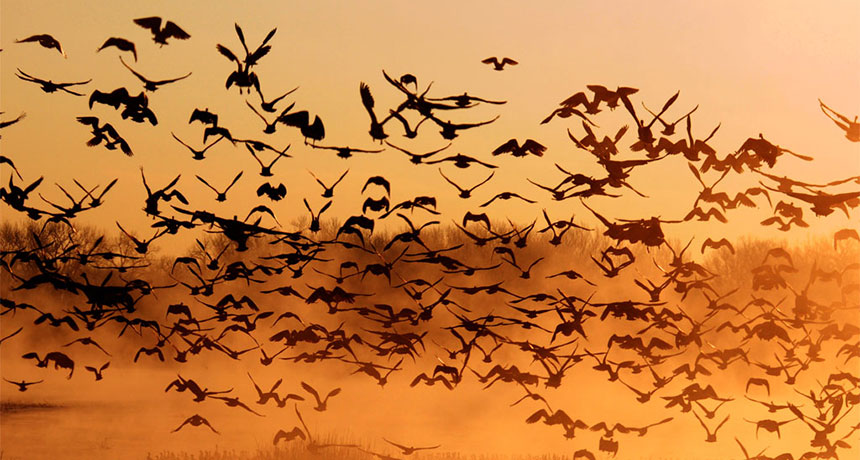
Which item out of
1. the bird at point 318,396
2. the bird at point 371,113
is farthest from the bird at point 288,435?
the bird at point 371,113

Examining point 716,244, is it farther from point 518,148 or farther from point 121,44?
point 121,44

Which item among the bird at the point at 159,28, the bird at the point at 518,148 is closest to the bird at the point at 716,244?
the bird at the point at 518,148

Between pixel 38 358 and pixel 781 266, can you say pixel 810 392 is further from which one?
pixel 38 358

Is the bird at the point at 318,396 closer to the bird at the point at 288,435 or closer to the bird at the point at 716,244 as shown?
the bird at the point at 288,435

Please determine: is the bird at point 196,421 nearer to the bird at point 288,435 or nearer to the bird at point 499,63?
the bird at point 288,435

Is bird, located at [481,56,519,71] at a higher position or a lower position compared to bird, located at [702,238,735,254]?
higher

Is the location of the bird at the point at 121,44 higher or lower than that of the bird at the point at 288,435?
higher

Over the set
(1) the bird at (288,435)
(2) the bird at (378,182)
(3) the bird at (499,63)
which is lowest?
(1) the bird at (288,435)

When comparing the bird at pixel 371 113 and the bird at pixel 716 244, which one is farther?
the bird at pixel 716 244

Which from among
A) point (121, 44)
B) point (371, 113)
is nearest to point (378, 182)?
point (371, 113)

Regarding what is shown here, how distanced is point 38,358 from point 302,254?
2522mm

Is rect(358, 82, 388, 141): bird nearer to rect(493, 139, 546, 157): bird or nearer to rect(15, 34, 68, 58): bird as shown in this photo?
rect(493, 139, 546, 157): bird

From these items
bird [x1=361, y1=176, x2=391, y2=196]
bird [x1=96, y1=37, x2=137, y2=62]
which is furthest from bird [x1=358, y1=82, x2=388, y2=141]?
bird [x1=96, y1=37, x2=137, y2=62]

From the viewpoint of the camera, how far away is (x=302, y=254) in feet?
26.6
